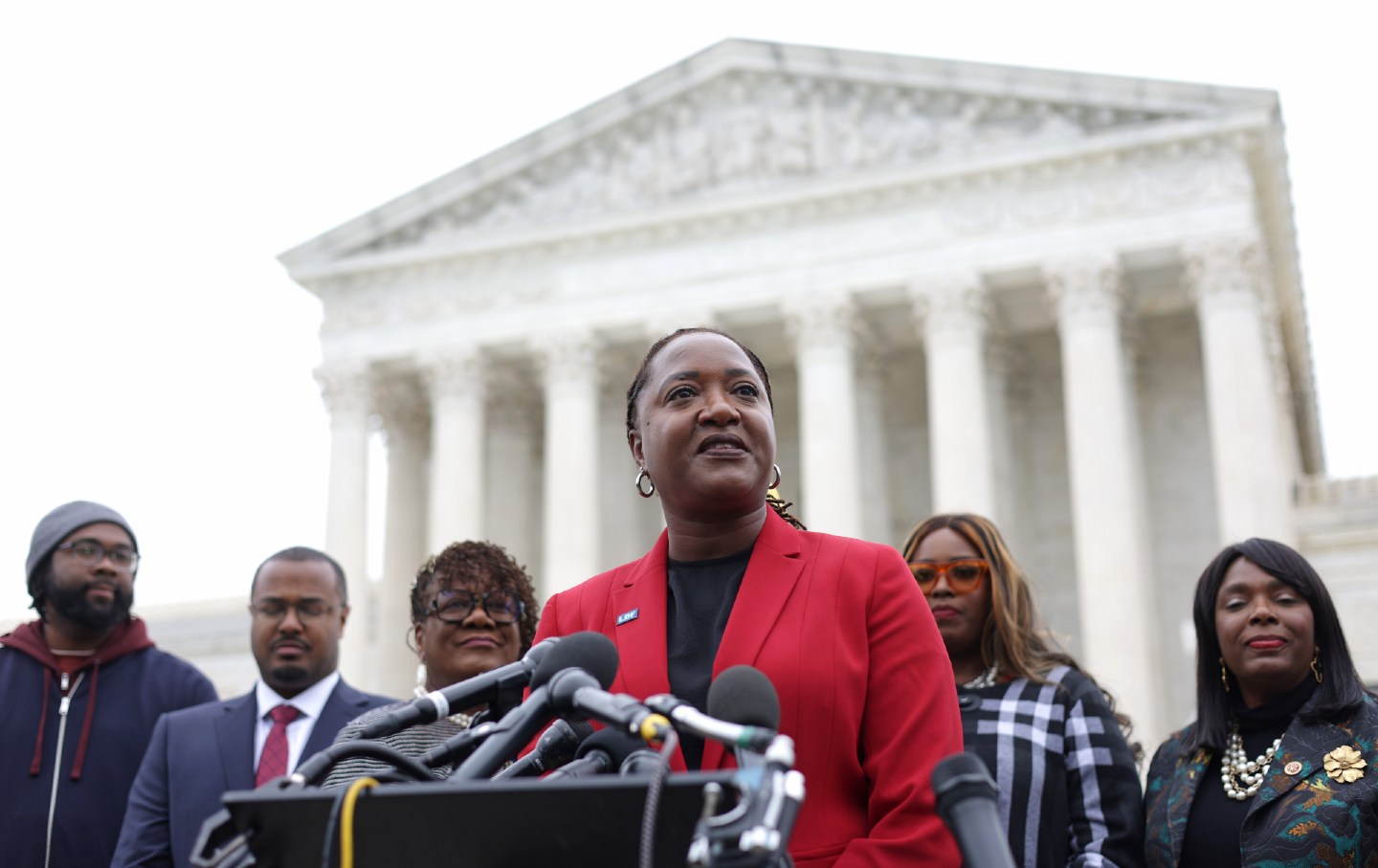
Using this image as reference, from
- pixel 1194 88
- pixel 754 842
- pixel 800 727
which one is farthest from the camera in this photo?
pixel 1194 88

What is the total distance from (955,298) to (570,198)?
1028 cm

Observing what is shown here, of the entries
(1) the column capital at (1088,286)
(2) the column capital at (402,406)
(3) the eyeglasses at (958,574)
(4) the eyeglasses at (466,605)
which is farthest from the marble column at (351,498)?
(3) the eyeglasses at (958,574)

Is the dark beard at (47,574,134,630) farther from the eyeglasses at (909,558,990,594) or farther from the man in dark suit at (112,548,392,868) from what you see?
the eyeglasses at (909,558,990,594)

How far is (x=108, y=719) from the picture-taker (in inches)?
305

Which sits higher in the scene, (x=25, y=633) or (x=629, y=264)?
(x=629, y=264)

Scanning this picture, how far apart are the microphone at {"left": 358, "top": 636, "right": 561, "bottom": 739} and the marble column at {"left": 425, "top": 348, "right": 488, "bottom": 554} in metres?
30.0

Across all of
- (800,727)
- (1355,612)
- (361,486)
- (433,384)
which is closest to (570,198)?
(433,384)

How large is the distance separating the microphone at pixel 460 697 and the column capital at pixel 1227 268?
27783mm

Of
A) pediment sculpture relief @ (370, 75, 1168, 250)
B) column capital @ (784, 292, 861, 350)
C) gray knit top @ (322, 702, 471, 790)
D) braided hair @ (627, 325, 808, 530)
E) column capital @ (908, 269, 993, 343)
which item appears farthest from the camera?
pediment sculpture relief @ (370, 75, 1168, 250)

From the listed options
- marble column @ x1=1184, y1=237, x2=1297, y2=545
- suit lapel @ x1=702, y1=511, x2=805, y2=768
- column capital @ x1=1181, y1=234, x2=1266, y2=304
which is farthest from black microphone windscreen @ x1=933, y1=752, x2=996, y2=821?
column capital @ x1=1181, y1=234, x2=1266, y2=304

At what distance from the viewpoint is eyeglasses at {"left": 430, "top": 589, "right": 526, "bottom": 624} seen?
7.14m

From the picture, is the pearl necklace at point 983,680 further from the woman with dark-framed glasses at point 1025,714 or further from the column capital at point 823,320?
the column capital at point 823,320

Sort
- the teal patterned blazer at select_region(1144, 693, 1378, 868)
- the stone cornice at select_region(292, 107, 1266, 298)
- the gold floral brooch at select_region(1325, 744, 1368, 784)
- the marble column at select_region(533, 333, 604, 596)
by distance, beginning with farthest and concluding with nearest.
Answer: the marble column at select_region(533, 333, 604, 596) < the stone cornice at select_region(292, 107, 1266, 298) < the gold floral brooch at select_region(1325, 744, 1368, 784) < the teal patterned blazer at select_region(1144, 693, 1378, 868)

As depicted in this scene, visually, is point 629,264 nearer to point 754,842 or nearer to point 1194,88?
point 1194,88
